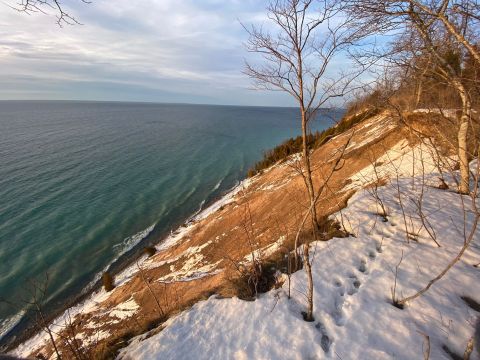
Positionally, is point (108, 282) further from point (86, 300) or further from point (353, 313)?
point (353, 313)

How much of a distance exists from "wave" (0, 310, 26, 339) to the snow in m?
12.4

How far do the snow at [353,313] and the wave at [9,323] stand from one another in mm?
12413

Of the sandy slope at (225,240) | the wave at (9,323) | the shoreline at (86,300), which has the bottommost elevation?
the wave at (9,323)

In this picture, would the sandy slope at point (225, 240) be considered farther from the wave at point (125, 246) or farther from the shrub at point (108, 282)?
the wave at point (125, 246)

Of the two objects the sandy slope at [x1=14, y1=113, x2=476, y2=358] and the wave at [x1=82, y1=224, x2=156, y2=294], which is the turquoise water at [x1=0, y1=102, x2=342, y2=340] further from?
the sandy slope at [x1=14, y1=113, x2=476, y2=358]

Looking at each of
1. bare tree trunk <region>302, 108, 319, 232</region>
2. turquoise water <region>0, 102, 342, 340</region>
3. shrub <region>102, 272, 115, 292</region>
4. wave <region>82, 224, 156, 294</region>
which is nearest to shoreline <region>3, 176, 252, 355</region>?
wave <region>82, 224, 156, 294</region>

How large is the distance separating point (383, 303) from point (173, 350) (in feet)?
11.2

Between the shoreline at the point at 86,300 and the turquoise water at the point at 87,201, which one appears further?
the turquoise water at the point at 87,201

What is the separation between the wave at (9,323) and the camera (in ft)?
43.2

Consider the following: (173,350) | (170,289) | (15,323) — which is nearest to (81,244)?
(15,323)

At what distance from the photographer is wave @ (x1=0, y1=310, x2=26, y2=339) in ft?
43.2

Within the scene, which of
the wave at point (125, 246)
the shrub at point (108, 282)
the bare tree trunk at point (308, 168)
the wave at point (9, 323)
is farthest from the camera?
the wave at point (125, 246)

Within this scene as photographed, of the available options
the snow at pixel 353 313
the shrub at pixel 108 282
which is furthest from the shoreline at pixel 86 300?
the snow at pixel 353 313

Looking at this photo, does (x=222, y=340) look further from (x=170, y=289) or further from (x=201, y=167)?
(x=201, y=167)
